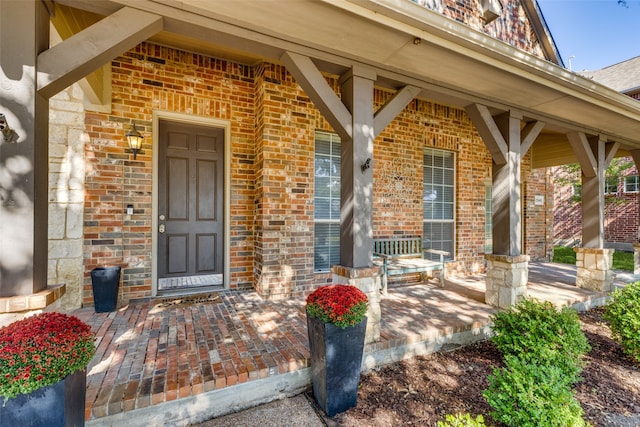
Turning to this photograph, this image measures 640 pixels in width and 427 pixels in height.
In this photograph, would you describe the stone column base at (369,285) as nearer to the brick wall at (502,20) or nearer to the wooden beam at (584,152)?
the wooden beam at (584,152)

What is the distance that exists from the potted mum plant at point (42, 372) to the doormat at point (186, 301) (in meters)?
2.00

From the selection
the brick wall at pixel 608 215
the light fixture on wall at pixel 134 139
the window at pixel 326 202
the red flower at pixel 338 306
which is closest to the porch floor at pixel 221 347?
the red flower at pixel 338 306

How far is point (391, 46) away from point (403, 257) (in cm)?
334

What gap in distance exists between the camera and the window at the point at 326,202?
169 inches

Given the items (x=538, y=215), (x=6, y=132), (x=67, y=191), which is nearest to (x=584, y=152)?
(x=538, y=215)

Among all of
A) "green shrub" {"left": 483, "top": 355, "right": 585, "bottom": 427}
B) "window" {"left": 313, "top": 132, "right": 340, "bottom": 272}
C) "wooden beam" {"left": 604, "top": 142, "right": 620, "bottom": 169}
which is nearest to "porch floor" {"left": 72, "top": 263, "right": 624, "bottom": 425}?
"window" {"left": 313, "top": 132, "right": 340, "bottom": 272}

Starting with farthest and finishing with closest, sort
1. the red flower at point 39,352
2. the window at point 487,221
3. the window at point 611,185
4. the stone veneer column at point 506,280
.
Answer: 1. the window at point 611,185
2. the window at point 487,221
3. the stone veneer column at point 506,280
4. the red flower at point 39,352

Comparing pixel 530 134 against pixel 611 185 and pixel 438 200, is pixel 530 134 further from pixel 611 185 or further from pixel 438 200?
pixel 611 185

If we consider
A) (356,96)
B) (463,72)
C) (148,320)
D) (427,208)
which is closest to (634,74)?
(427,208)

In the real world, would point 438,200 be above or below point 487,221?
above

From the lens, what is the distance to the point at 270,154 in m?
3.82

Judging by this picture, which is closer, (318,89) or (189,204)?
(318,89)

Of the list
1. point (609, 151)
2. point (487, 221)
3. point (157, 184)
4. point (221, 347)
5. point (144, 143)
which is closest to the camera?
point (221, 347)

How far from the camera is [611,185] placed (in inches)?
444
